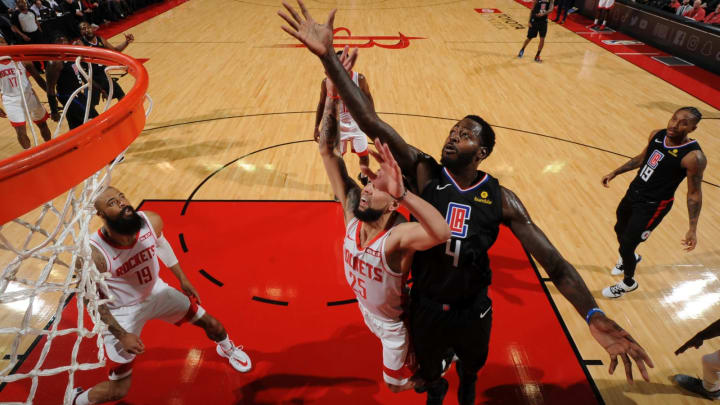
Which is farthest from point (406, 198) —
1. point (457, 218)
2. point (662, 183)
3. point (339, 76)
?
point (662, 183)

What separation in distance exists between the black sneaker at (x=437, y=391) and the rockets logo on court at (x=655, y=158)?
2.67 metres

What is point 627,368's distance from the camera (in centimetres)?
186

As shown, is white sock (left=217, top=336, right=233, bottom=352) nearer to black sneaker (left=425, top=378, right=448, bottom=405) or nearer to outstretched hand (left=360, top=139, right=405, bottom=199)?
black sneaker (left=425, top=378, right=448, bottom=405)

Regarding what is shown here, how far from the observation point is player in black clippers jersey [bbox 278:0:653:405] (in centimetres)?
220

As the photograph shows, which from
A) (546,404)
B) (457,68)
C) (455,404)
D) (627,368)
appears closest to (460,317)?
(627,368)

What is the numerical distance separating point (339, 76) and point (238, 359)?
2375 mm

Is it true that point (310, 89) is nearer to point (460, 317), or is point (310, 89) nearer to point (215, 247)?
point (215, 247)

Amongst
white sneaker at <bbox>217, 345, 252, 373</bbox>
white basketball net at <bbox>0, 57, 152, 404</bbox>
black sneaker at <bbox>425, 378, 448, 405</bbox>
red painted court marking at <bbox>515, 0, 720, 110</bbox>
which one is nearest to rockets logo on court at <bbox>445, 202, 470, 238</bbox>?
black sneaker at <bbox>425, 378, 448, 405</bbox>

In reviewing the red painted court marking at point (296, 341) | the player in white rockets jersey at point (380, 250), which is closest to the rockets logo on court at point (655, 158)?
the red painted court marking at point (296, 341)

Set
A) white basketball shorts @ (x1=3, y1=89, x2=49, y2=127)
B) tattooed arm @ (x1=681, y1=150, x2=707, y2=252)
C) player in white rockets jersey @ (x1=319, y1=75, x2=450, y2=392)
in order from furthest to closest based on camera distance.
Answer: white basketball shorts @ (x1=3, y1=89, x2=49, y2=127)
tattooed arm @ (x1=681, y1=150, x2=707, y2=252)
player in white rockets jersey @ (x1=319, y1=75, x2=450, y2=392)

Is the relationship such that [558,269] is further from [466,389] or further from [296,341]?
[296,341]

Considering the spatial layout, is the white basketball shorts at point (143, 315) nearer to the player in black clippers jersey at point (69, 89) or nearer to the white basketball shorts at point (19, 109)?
the player in black clippers jersey at point (69, 89)

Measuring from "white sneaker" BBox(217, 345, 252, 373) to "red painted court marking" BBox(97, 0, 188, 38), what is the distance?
40.6 feet

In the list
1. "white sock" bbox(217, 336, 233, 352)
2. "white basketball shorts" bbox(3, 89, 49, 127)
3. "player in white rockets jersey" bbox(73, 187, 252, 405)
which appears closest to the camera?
"player in white rockets jersey" bbox(73, 187, 252, 405)
